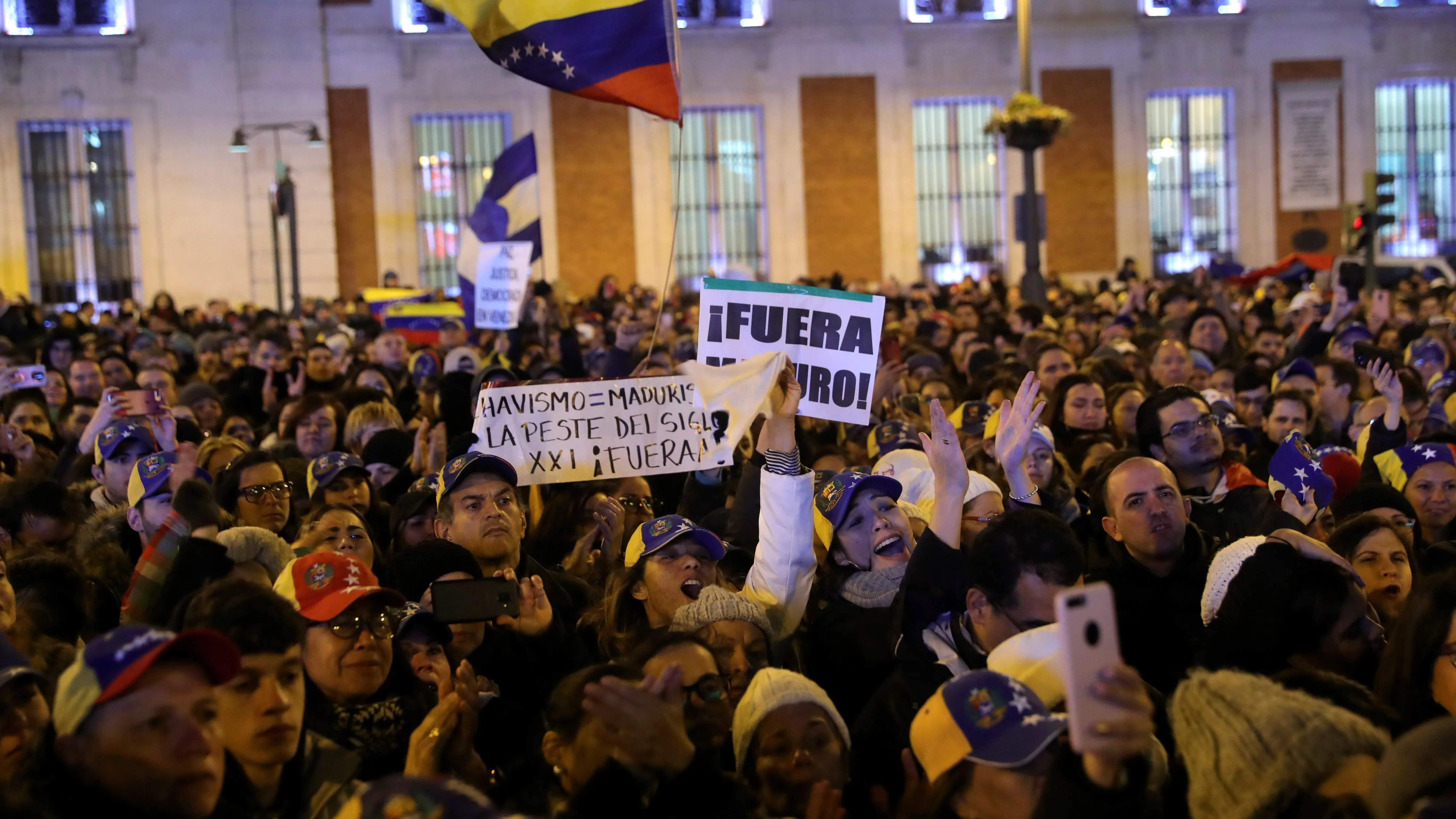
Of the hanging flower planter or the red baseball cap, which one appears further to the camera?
the hanging flower planter

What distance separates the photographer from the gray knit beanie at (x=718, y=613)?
4242 millimetres

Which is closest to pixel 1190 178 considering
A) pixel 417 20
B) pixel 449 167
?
pixel 449 167

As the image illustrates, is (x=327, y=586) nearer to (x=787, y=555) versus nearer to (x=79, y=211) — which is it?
(x=787, y=555)

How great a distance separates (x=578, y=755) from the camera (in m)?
3.30

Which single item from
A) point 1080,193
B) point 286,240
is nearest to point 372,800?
point 286,240

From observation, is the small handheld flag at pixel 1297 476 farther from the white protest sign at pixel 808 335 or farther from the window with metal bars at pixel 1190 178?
the window with metal bars at pixel 1190 178

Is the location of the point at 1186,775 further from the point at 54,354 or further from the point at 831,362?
the point at 54,354

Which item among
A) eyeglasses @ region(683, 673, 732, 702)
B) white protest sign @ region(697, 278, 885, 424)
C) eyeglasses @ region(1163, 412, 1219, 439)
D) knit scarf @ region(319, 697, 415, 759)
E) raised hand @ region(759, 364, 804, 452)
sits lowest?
knit scarf @ region(319, 697, 415, 759)

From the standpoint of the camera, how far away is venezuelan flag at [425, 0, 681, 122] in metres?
7.42

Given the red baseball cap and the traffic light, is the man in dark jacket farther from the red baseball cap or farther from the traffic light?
the traffic light

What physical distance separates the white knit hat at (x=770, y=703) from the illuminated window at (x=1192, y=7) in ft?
95.7

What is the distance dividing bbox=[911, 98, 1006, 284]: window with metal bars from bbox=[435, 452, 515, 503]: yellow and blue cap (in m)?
25.7

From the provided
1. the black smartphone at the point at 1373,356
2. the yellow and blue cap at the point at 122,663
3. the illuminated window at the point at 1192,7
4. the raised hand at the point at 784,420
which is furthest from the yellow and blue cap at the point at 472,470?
the illuminated window at the point at 1192,7

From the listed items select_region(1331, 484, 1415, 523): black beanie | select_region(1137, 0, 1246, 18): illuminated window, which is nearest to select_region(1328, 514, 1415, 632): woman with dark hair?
select_region(1331, 484, 1415, 523): black beanie
